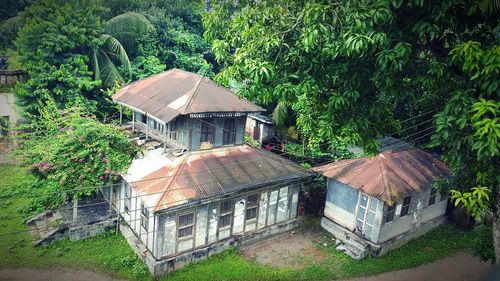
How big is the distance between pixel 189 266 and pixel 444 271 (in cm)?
1133

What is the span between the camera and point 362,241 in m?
17.5

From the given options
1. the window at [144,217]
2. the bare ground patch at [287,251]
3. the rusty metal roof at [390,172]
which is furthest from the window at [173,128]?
the rusty metal roof at [390,172]

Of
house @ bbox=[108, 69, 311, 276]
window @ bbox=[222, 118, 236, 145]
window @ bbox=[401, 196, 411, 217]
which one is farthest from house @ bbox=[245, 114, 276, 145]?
window @ bbox=[401, 196, 411, 217]

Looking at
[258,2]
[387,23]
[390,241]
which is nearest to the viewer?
[387,23]

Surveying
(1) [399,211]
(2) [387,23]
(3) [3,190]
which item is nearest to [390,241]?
(1) [399,211]

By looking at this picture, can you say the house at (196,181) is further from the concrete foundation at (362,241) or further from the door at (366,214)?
the door at (366,214)

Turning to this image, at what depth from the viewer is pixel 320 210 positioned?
2097cm

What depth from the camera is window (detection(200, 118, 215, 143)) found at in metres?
17.3

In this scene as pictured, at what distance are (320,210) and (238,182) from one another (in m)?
6.77

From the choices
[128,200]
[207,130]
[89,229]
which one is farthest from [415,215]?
[89,229]

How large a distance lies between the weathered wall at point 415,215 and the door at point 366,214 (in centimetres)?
53

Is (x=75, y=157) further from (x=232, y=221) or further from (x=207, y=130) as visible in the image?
(x=232, y=221)

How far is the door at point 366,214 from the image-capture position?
57.2 feet

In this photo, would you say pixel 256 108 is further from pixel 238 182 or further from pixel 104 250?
pixel 104 250
